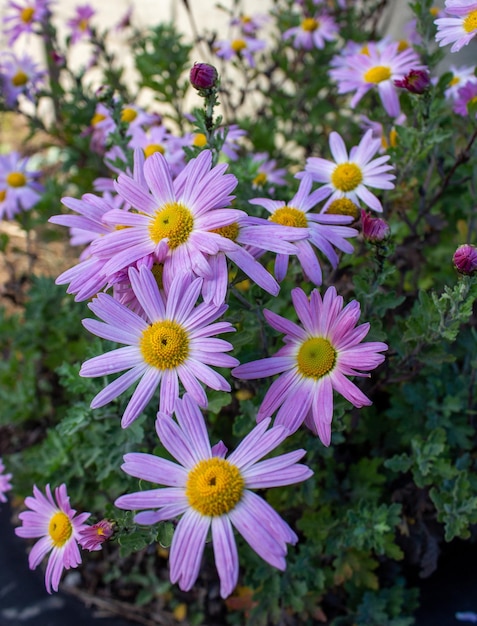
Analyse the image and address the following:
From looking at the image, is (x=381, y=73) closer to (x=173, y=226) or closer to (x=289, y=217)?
(x=289, y=217)

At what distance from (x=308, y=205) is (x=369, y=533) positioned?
0.76 metres

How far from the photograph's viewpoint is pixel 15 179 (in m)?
2.18

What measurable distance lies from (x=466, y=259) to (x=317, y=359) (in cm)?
30

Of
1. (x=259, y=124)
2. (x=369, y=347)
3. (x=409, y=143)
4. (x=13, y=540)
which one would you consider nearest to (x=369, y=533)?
(x=369, y=347)

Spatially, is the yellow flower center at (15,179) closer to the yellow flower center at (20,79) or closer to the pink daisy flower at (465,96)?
the yellow flower center at (20,79)

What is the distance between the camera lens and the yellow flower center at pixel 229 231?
1.02 meters

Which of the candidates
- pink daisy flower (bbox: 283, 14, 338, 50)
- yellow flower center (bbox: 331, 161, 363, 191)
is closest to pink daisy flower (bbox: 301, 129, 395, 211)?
yellow flower center (bbox: 331, 161, 363, 191)

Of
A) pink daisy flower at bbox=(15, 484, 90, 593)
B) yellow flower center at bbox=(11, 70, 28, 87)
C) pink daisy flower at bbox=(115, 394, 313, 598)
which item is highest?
yellow flower center at bbox=(11, 70, 28, 87)

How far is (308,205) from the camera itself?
1246 millimetres

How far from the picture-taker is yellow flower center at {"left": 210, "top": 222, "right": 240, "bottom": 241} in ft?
3.36

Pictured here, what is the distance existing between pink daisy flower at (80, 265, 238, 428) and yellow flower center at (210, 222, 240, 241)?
0.13 metres

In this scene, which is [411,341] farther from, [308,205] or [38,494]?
[38,494]

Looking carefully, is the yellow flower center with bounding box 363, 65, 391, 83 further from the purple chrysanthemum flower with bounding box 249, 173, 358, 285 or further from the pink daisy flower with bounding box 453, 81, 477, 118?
the purple chrysanthemum flower with bounding box 249, 173, 358, 285

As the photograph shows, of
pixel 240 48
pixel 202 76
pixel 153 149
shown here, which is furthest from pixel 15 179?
pixel 202 76
